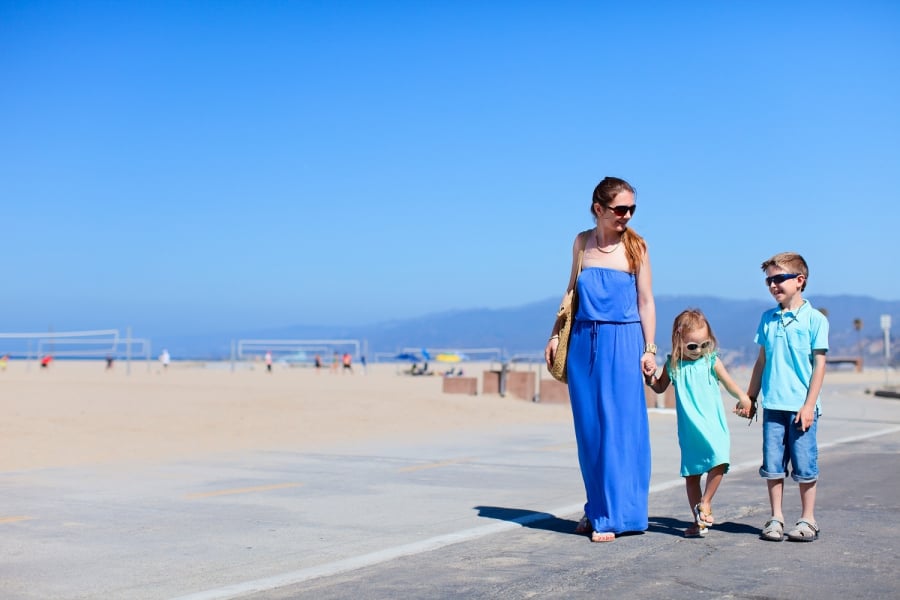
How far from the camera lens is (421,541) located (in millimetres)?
6758

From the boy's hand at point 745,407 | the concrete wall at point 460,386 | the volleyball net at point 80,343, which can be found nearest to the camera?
the boy's hand at point 745,407

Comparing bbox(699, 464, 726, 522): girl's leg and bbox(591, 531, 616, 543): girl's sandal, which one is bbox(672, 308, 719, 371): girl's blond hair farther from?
bbox(591, 531, 616, 543): girl's sandal

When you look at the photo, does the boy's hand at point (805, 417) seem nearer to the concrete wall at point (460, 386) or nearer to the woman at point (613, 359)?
the woman at point (613, 359)

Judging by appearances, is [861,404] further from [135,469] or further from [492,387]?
[135,469]

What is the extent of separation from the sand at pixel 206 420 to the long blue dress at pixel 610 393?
20.2 ft

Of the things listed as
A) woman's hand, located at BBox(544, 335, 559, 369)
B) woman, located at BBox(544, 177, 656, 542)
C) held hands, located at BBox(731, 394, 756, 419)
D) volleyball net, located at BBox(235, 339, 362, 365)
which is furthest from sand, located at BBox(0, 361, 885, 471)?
volleyball net, located at BBox(235, 339, 362, 365)

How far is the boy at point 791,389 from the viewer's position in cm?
670

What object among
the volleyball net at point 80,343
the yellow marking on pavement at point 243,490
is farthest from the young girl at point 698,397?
the volleyball net at point 80,343

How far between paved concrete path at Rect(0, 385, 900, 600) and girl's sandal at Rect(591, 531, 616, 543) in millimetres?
53

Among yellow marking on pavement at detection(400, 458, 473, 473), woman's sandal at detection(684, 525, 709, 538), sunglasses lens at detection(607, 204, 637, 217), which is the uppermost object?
sunglasses lens at detection(607, 204, 637, 217)

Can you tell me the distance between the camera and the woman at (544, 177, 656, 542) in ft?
22.6

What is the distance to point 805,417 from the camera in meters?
6.64

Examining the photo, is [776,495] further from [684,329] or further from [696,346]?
[684,329]

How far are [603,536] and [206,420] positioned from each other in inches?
455
